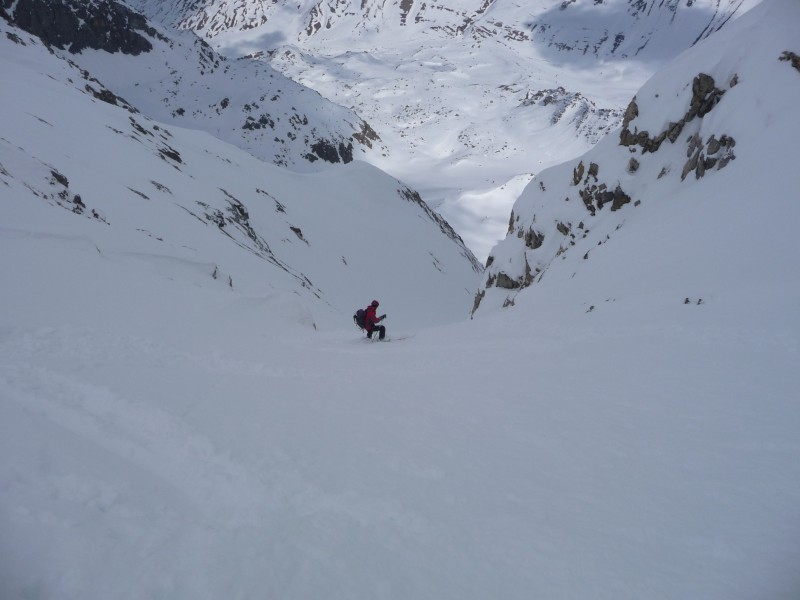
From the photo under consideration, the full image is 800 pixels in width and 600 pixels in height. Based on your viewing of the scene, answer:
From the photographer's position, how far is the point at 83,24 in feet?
318

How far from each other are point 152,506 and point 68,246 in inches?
438

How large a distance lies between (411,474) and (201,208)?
102 ft

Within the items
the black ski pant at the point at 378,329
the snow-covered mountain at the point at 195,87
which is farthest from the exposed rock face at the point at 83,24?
the black ski pant at the point at 378,329

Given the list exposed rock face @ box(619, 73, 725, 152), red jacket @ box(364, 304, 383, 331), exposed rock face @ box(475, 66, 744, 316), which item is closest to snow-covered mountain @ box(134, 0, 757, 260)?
exposed rock face @ box(475, 66, 744, 316)

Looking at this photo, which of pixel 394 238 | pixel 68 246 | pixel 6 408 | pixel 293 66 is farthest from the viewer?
pixel 293 66

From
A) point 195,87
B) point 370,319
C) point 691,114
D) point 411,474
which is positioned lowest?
point 411,474

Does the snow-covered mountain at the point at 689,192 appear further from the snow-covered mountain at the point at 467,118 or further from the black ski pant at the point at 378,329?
the snow-covered mountain at the point at 467,118

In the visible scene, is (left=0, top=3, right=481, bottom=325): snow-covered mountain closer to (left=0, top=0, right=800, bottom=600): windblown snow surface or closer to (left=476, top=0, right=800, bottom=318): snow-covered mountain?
(left=0, top=0, right=800, bottom=600): windblown snow surface

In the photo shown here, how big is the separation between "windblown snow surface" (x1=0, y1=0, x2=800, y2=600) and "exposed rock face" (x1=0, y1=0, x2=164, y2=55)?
115279 millimetres

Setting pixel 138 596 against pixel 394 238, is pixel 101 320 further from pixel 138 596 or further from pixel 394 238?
pixel 394 238

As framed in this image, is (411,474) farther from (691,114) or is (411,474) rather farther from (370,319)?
(691,114)

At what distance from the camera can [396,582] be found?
117 inches

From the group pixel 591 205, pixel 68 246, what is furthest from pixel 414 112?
pixel 68 246

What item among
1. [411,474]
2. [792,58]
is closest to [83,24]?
[792,58]
